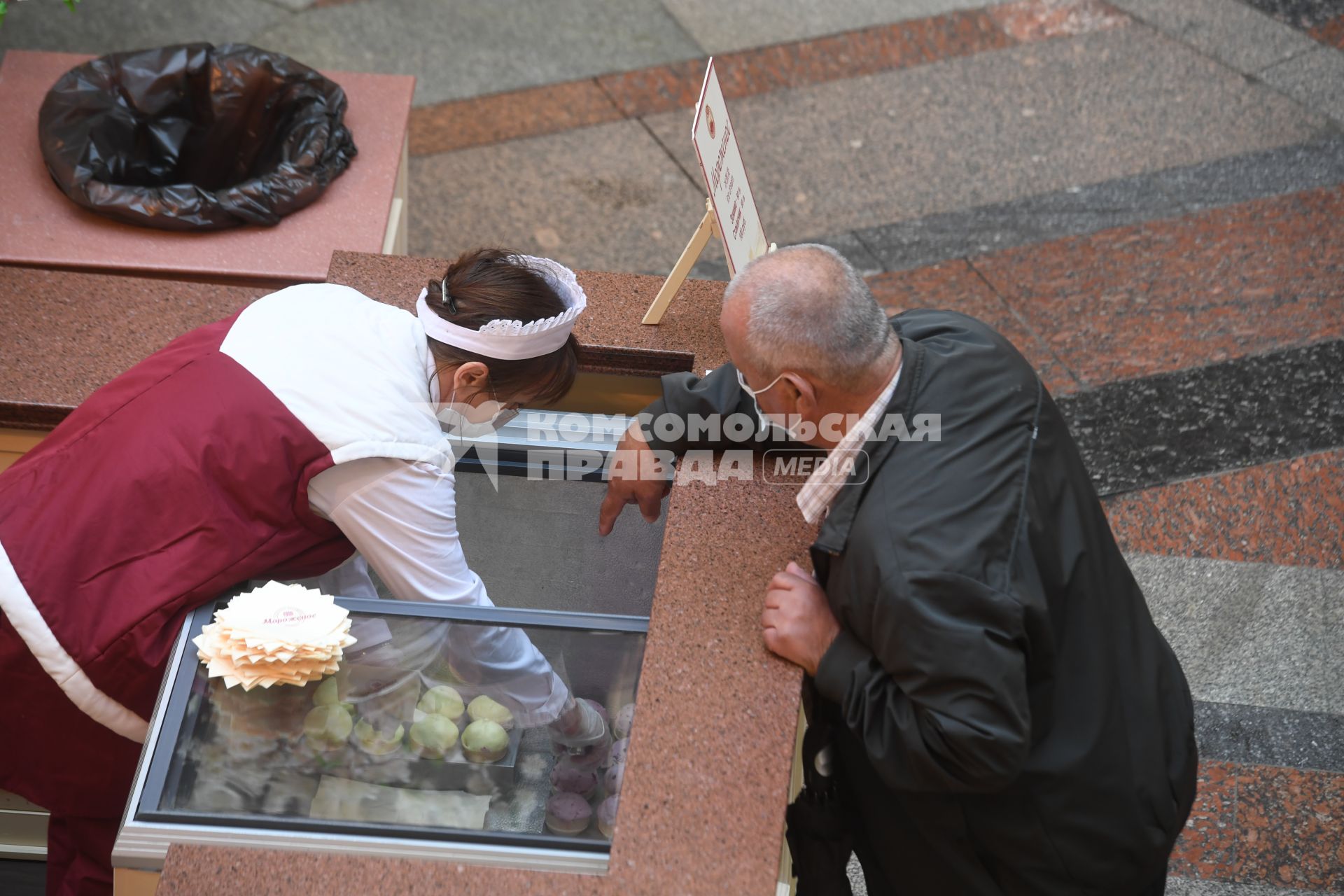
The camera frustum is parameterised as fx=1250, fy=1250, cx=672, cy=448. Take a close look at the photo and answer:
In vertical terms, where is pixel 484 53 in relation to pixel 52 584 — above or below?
below

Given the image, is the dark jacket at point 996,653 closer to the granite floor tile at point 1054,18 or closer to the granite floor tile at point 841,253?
the granite floor tile at point 841,253

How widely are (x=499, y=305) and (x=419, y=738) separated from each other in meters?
0.77

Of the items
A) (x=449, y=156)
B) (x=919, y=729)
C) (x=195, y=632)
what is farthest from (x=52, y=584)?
(x=449, y=156)

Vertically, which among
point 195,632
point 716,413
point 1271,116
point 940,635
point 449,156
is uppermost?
point 940,635

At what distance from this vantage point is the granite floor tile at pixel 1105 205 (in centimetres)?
475

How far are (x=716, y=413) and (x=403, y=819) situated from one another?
3.00 ft

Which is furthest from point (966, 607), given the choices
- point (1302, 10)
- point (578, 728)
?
point (1302, 10)

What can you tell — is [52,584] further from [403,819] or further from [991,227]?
[991,227]

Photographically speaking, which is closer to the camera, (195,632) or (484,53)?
(195,632)

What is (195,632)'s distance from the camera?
209cm

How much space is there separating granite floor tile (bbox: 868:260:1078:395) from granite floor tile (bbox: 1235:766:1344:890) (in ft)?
4.93

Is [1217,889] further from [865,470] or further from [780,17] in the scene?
[780,17]

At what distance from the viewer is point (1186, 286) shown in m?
4.45

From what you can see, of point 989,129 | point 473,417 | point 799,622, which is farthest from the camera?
point 989,129
